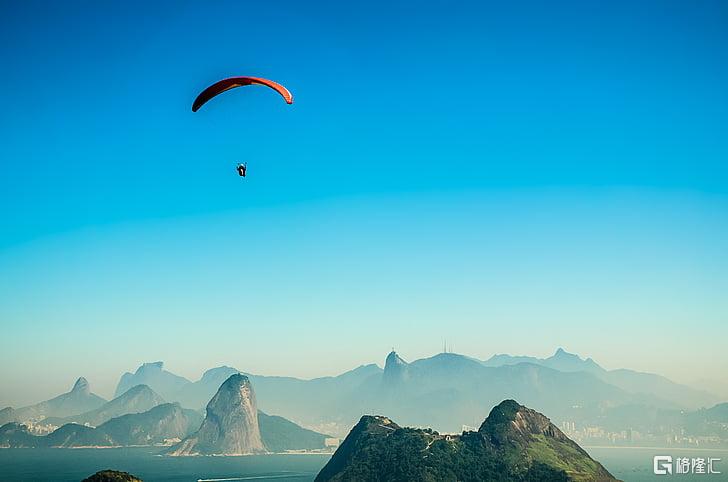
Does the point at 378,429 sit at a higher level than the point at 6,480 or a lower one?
higher

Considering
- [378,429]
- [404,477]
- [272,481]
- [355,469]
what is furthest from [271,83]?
[272,481]

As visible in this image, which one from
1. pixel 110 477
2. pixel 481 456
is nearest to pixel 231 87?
pixel 110 477

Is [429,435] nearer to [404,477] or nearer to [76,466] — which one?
[404,477]

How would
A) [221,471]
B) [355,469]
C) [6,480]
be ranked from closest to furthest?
[355,469]
[6,480]
[221,471]

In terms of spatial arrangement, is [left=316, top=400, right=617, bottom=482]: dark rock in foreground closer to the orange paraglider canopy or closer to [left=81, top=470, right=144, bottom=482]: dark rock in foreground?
[left=81, top=470, right=144, bottom=482]: dark rock in foreground

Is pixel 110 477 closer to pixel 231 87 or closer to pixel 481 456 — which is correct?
pixel 231 87

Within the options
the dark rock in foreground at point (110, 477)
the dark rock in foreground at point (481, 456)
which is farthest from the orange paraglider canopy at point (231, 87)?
the dark rock in foreground at point (481, 456)
